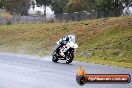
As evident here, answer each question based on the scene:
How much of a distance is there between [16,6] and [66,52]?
76834 millimetres

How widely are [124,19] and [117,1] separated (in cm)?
1512

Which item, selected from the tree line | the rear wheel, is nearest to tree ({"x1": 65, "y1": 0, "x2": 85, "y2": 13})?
the tree line

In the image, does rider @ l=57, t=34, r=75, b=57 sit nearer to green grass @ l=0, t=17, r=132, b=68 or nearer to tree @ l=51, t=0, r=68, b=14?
green grass @ l=0, t=17, r=132, b=68

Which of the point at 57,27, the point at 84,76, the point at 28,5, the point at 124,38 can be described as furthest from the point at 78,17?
the point at 84,76

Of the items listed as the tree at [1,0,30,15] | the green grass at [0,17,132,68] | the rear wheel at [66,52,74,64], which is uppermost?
the rear wheel at [66,52,74,64]

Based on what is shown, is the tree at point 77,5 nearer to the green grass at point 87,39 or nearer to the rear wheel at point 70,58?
the green grass at point 87,39

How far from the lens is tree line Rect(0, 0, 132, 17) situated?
59.8 meters

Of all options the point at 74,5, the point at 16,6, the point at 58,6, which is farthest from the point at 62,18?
the point at 16,6

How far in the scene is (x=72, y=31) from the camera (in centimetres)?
4762

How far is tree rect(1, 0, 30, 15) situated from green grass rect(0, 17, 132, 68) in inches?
1570

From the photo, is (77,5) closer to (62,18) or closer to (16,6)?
(62,18)

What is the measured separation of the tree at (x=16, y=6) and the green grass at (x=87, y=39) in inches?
1570

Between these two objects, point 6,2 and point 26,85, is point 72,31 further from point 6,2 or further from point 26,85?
point 6,2

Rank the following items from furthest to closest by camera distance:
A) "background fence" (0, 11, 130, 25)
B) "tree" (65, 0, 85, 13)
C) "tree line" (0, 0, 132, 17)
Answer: "tree" (65, 0, 85, 13), "background fence" (0, 11, 130, 25), "tree line" (0, 0, 132, 17)
